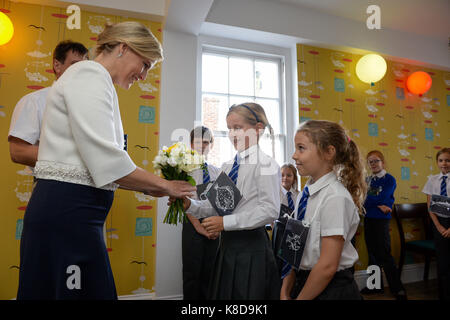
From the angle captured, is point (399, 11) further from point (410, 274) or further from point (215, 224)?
point (215, 224)

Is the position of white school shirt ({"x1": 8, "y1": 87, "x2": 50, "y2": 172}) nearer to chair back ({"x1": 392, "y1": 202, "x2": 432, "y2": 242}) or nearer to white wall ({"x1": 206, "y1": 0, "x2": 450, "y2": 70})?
white wall ({"x1": 206, "y1": 0, "x2": 450, "y2": 70})

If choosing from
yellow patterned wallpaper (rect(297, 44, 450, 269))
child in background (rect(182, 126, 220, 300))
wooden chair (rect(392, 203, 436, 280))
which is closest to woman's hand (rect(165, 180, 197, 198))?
child in background (rect(182, 126, 220, 300))

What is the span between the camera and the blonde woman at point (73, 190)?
0.89 m

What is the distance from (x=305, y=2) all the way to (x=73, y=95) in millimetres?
3545

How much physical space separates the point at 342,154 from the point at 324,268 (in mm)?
557

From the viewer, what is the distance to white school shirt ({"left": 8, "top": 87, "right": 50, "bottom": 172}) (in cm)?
146

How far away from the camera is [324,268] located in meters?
1.06

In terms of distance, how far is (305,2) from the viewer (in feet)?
11.7

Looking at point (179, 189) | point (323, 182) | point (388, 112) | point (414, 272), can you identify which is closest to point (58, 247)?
point (179, 189)

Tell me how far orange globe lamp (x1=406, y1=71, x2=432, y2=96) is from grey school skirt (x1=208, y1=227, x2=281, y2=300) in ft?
13.4

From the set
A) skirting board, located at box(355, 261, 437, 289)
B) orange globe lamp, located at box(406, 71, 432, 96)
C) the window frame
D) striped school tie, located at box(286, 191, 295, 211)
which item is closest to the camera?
striped school tie, located at box(286, 191, 295, 211)

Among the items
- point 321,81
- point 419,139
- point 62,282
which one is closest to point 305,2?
point 321,81

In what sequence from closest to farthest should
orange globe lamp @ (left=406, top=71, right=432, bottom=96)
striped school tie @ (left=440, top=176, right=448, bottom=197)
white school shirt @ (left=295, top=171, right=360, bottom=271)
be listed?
white school shirt @ (left=295, top=171, right=360, bottom=271), striped school tie @ (left=440, top=176, right=448, bottom=197), orange globe lamp @ (left=406, top=71, right=432, bottom=96)
